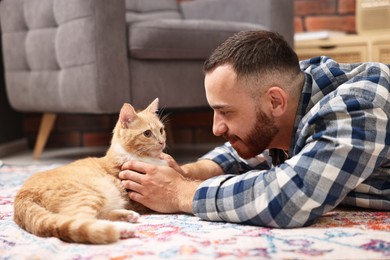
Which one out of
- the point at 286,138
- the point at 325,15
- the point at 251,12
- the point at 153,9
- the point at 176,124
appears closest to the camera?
the point at 286,138

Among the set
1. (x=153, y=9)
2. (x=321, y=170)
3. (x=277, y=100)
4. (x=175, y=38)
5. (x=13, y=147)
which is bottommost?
(x=13, y=147)

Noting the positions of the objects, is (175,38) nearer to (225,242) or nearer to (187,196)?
(187,196)

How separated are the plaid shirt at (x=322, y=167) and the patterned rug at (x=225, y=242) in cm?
4

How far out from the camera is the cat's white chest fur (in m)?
1.29

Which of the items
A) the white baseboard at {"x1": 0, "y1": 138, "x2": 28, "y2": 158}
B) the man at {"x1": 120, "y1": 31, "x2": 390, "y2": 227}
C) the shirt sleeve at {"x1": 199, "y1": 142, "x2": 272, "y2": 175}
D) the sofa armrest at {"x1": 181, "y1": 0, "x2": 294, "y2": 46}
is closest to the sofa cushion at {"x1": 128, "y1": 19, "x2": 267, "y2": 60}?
the sofa armrest at {"x1": 181, "y1": 0, "x2": 294, "y2": 46}

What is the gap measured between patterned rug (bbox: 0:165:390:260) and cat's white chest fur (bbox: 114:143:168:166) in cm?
21

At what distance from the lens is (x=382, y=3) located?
8.61ft

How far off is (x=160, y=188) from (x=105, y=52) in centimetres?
95

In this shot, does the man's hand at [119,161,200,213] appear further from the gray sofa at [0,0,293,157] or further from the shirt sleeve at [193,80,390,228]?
the gray sofa at [0,0,293,157]

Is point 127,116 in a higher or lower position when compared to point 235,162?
higher

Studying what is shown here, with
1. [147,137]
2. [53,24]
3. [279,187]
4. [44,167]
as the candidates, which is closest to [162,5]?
[53,24]

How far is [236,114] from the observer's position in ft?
3.76

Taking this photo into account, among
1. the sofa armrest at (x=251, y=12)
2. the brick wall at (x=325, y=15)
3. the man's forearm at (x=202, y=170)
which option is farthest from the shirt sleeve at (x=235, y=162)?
the brick wall at (x=325, y=15)

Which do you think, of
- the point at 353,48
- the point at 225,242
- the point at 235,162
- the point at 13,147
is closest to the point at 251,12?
the point at 353,48
